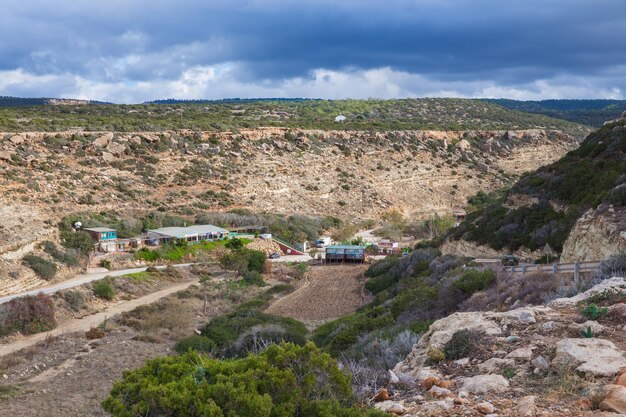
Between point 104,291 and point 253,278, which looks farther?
point 253,278

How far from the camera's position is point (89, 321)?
27484 millimetres

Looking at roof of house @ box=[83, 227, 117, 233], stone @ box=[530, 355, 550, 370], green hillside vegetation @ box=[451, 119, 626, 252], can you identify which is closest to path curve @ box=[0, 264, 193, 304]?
roof of house @ box=[83, 227, 117, 233]

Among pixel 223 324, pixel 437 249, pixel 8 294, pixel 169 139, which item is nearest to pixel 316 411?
pixel 223 324

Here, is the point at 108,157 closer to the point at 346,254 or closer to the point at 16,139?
the point at 16,139

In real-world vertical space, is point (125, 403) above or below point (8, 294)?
above

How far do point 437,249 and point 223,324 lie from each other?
11.3 metres

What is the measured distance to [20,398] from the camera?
1705 cm

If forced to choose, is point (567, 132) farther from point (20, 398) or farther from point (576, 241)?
point (20, 398)

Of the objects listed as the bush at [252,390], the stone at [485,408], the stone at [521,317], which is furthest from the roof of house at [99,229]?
the stone at [485,408]

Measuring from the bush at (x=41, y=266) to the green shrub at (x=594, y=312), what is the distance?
101 ft

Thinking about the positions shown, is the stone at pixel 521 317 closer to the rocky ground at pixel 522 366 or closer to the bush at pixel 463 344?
the rocky ground at pixel 522 366

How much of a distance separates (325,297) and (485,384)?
23964 millimetres

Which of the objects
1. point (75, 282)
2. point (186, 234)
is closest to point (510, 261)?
point (75, 282)

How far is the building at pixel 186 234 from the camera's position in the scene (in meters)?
41.8
